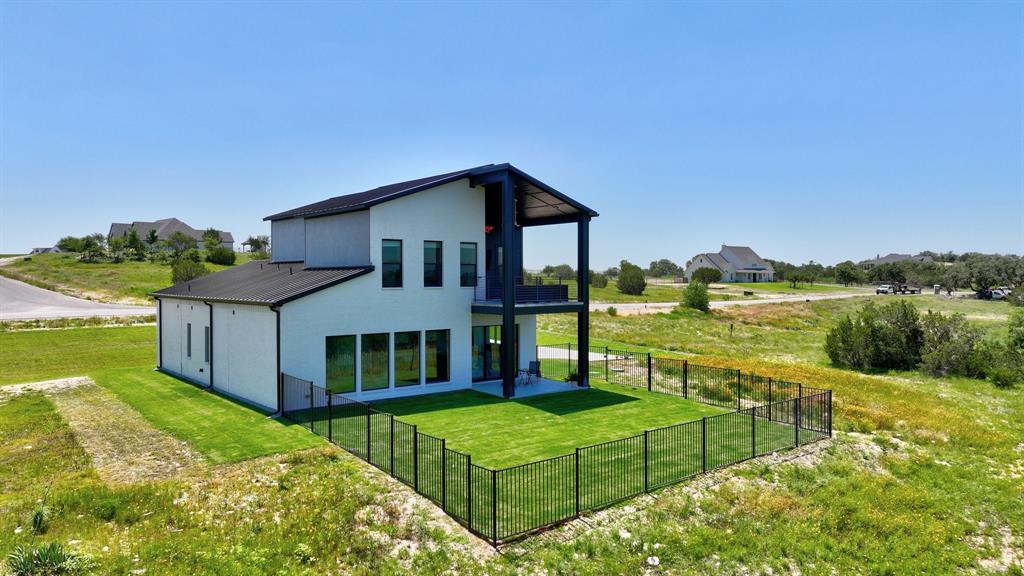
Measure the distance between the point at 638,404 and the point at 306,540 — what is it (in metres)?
13.0

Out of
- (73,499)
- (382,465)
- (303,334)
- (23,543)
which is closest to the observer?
(23,543)

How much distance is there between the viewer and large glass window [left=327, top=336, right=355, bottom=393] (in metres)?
19.0

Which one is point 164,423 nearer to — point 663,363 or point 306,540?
point 306,540

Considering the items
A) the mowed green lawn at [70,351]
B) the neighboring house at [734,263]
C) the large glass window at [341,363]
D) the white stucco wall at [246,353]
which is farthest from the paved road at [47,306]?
the neighboring house at [734,263]

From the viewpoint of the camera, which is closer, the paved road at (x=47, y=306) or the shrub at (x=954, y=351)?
the shrub at (x=954, y=351)

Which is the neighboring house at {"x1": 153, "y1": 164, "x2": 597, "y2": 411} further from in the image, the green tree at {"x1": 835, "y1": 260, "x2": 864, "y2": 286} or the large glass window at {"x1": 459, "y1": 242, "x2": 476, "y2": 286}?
the green tree at {"x1": 835, "y1": 260, "x2": 864, "y2": 286}

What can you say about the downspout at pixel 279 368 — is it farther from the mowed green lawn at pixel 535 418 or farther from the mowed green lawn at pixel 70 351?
the mowed green lawn at pixel 70 351

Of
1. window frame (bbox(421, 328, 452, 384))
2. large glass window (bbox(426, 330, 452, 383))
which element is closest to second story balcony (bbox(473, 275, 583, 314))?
window frame (bbox(421, 328, 452, 384))

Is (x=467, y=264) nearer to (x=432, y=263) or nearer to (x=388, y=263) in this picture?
(x=432, y=263)

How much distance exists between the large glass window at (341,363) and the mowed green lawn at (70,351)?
14.0 meters

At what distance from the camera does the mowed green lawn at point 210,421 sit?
14211 mm

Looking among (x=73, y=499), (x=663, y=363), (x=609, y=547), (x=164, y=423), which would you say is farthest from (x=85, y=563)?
(x=663, y=363)

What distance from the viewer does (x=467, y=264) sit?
73.8 feet

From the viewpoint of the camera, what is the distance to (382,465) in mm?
12898
